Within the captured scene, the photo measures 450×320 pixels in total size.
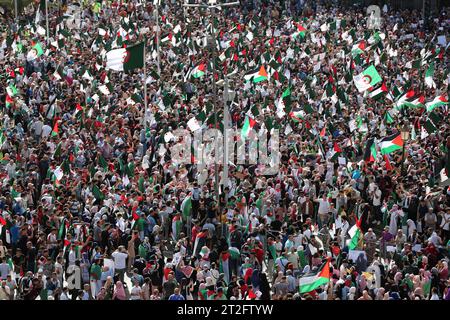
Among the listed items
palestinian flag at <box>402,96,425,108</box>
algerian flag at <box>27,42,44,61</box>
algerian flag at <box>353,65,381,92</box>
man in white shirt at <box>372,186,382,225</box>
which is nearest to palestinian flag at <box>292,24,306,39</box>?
algerian flag at <box>27,42,44,61</box>

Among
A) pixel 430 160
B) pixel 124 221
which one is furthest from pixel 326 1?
A: pixel 124 221

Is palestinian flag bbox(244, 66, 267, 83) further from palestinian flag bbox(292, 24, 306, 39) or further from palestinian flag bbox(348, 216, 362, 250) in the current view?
palestinian flag bbox(348, 216, 362, 250)

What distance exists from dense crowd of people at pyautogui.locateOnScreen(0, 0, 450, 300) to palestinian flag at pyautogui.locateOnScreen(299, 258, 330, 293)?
56 mm

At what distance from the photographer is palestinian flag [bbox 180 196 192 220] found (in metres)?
27.9

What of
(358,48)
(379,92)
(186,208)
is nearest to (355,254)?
(186,208)

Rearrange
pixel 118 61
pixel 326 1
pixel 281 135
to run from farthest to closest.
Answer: pixel 326 1
pixel 118 61
pixel 281 135

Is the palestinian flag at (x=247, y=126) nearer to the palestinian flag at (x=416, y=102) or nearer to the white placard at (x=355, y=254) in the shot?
the palestinian flag at (x=416, y=102)

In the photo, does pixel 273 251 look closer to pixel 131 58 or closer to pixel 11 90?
pixel 131 58

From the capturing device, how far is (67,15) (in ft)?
173

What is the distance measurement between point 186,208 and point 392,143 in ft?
19.3

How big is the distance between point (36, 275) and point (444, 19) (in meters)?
35.8
